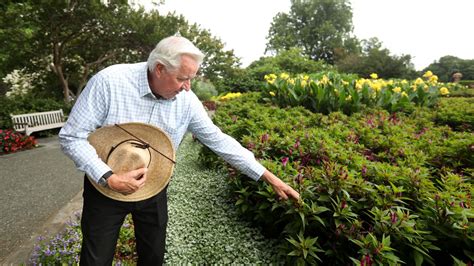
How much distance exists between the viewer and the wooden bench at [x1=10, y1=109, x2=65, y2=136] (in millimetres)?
8430

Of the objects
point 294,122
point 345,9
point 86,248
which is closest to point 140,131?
point 86,248

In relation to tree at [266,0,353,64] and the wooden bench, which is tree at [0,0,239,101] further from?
tree at [266,0,353,64]

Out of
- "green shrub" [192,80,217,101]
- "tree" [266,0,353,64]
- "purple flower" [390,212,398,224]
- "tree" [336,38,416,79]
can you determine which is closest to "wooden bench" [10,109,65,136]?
"purple flower" [390,212,398,224]

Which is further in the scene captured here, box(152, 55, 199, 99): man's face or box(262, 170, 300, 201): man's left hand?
box(262, 170, 300, 201): man's left hand

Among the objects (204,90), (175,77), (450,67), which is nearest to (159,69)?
(175,77)

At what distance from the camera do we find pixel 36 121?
9539 millimetres

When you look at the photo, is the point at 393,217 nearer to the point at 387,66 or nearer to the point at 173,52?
the point at 173,52

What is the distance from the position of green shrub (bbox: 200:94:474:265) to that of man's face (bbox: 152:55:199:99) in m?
0.90

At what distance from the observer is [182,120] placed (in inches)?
74.2

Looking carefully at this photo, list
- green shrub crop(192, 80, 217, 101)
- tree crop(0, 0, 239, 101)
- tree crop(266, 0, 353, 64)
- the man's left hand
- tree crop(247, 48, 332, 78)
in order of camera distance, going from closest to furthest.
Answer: the man's left hand
tree crop(0, 0, 239, 101)
tree crop(247, 48, 332, 78)
green shrub crop(192, 80, 217, 101)
tree crop(266, 0, 353, 64)

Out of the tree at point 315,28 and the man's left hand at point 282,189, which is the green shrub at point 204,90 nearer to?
the man's left hand at point 282,189

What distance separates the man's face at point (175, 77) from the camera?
1.55 m

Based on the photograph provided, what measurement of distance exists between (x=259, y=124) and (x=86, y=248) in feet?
8.21

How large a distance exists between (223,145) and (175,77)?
575 mm
